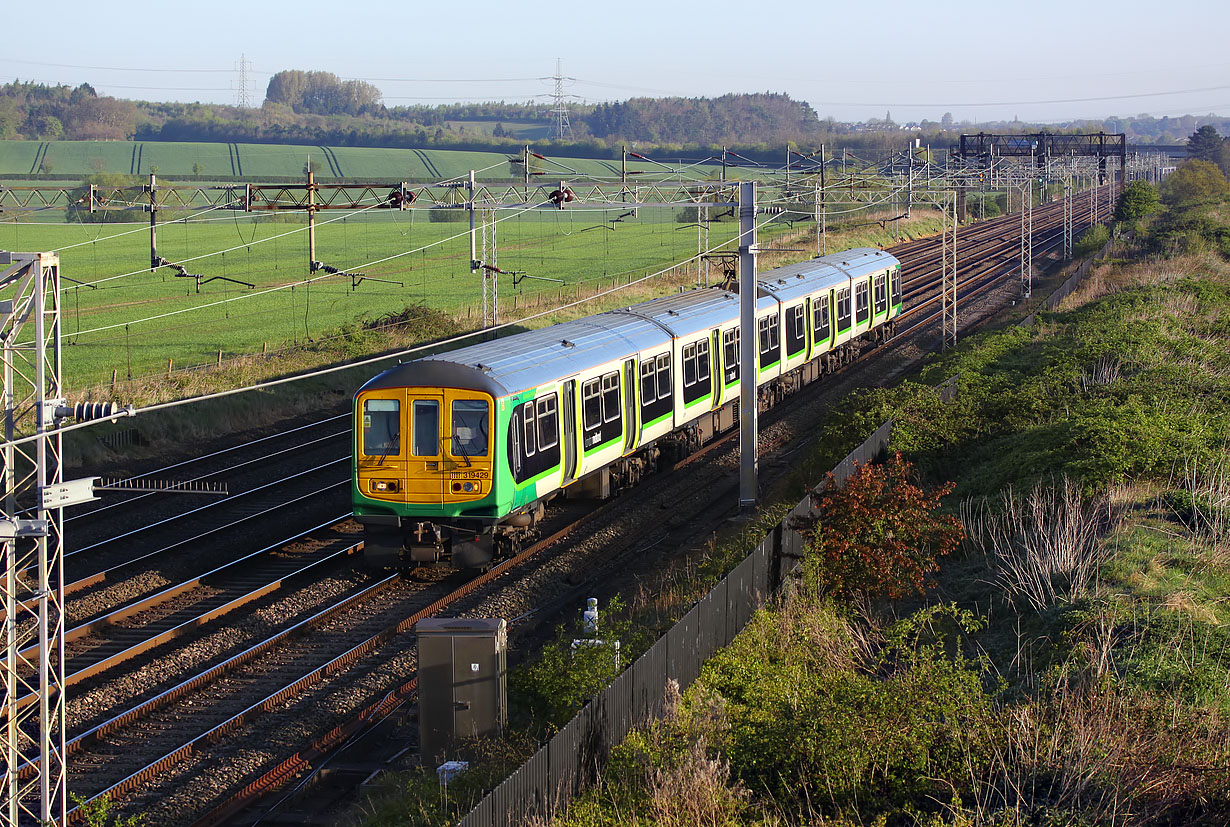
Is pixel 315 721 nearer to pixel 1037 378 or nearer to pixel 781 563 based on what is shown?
pixel 781 563

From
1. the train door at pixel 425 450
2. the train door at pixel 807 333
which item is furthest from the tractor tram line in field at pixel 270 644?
the train door at pixel 807 333

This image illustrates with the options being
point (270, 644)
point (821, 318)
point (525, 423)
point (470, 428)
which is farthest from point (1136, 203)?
point (270, 644)

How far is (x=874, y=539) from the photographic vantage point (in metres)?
14.1

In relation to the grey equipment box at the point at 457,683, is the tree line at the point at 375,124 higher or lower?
higher

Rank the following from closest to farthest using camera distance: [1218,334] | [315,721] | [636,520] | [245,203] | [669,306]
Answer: [315,721], [636,520], [669,306], [245,203], [1218,334]

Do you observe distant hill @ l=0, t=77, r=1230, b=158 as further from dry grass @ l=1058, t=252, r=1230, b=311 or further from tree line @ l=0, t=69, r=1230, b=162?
dry grass @ l=1058, t=252, r=1230, b=311

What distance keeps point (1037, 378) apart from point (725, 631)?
13854mm

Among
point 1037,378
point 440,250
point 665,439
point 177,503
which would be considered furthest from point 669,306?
point 440,250

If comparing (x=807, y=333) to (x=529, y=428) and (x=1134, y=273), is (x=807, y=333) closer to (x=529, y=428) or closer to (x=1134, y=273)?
(x=529, y=428)

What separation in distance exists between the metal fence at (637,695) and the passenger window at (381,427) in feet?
16.8

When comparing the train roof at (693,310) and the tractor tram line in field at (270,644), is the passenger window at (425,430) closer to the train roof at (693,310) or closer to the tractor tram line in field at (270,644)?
the tractor tram line in field at (270,644)

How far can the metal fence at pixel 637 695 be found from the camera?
26.5ft

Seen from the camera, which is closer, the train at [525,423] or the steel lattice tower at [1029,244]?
the train at [525,423]

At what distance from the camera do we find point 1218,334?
2970cm
